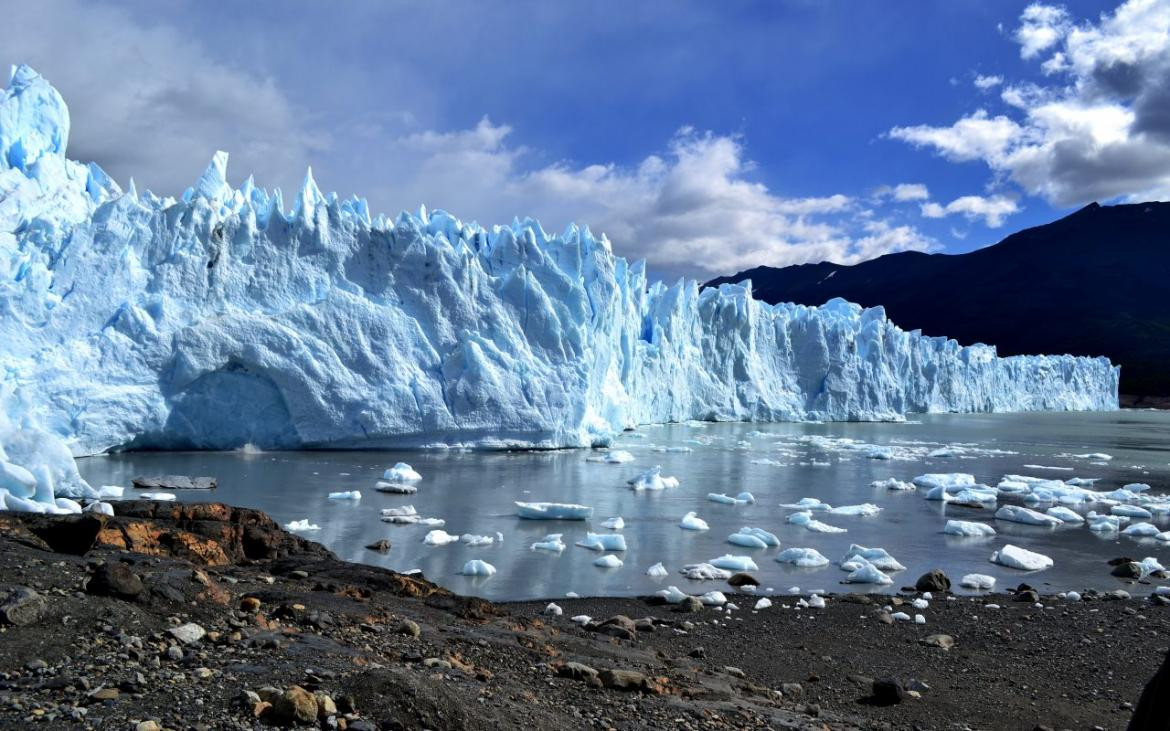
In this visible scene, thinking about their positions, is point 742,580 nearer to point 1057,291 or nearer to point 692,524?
point 692,524

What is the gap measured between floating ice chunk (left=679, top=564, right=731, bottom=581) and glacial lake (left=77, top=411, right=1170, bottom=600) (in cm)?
12

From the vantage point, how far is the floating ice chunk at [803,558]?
25.9 ft

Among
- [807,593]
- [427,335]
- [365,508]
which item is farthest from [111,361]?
[807,593]

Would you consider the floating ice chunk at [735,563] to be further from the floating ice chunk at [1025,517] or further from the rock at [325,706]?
the rock at [325,706]

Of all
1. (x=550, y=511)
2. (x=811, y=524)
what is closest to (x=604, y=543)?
(x=550, y=511)

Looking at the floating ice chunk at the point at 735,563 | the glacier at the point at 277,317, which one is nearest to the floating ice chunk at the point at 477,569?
the floating ice chunk at the point at 735,563

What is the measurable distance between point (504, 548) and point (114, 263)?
10.3 m

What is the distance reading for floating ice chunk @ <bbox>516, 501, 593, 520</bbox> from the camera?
973cm

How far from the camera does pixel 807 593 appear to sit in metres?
6.79

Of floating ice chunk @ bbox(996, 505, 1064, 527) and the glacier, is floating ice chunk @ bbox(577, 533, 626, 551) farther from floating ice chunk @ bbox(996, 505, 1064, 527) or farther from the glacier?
the glacier

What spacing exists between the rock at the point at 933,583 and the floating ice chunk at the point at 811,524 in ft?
7.95

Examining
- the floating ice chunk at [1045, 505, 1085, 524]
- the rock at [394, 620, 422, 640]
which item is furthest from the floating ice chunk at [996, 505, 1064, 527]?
the rock at [394, 620, 422, 640]

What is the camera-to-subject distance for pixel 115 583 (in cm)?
324

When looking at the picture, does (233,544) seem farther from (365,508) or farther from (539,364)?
(539,364)
